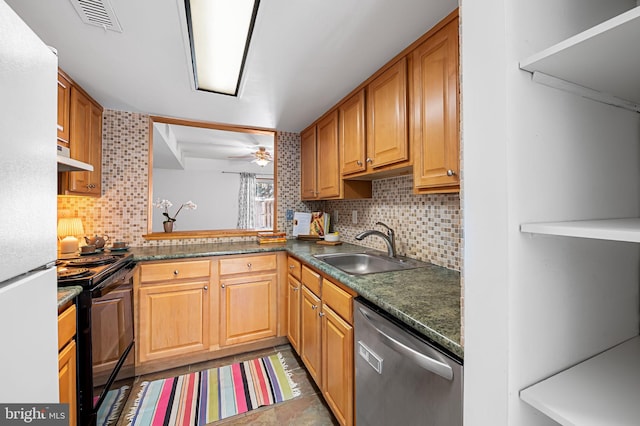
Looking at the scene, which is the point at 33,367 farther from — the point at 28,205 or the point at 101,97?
the point at 101,97

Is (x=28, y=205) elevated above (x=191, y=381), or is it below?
above

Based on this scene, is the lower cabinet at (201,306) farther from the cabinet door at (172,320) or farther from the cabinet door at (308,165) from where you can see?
the cabinet door at (308,165)

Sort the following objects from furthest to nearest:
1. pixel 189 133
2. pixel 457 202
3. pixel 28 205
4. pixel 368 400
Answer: pixel 189 133 → pixel 457 202 → pixel 368 400 → pixel 28 205

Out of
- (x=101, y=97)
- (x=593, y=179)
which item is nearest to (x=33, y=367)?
(x=593, y=179)

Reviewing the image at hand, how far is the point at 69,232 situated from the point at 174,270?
865 millimetres

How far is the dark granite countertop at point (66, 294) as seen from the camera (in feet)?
3.68

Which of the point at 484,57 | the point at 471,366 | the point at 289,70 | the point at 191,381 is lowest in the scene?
the point at 191,381

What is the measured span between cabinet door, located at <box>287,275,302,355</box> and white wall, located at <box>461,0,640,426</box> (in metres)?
1.58

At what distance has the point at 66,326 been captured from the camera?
1.17 m

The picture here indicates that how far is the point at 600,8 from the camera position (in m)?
0.71

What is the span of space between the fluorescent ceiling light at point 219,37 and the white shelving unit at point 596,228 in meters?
1.14

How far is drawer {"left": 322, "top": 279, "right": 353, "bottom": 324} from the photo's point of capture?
133 centimetres

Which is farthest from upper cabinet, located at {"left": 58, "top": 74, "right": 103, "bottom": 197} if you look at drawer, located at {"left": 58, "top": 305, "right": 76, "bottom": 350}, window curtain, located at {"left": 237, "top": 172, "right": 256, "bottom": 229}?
window curtain, located at {"left": 237, "top": 172, "right": 256, "bottom": 229}

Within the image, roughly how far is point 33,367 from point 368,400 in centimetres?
114
